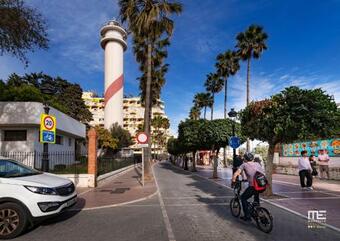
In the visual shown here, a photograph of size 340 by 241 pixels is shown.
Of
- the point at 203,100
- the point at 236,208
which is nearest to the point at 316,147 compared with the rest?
the point at 236,208

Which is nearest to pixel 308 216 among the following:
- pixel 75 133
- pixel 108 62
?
pixel 75 133

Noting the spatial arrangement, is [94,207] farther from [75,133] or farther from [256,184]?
[75,133]

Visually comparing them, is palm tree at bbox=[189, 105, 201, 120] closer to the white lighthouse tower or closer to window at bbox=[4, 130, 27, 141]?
the white lighthouse tower

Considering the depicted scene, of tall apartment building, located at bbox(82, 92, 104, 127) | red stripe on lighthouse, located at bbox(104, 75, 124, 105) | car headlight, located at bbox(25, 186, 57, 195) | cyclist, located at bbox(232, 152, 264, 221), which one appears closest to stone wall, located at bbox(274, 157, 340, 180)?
cyclist, located at bbox(232, 152, 264, 221)

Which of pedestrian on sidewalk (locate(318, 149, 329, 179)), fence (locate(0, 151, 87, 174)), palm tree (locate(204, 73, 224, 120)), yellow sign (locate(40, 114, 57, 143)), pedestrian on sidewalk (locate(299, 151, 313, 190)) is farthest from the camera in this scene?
palm tree (locate(204, 73, 224, 120))

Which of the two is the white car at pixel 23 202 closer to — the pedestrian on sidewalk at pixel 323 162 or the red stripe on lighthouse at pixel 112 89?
the pedestrian on sidewalk at pixel 323 162

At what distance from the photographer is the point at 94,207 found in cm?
935

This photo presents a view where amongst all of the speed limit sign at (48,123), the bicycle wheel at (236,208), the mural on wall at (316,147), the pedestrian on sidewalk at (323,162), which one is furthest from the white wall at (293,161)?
the speed limit sign at (48,123)

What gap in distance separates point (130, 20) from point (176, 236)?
16844 mm

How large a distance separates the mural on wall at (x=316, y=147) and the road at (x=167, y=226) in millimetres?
12290

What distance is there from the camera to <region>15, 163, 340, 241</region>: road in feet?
19.3

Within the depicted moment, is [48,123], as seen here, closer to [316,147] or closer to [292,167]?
[316,147]

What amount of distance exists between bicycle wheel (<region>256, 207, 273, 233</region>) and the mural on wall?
15.1 metres

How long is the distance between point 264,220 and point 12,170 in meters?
6.20
